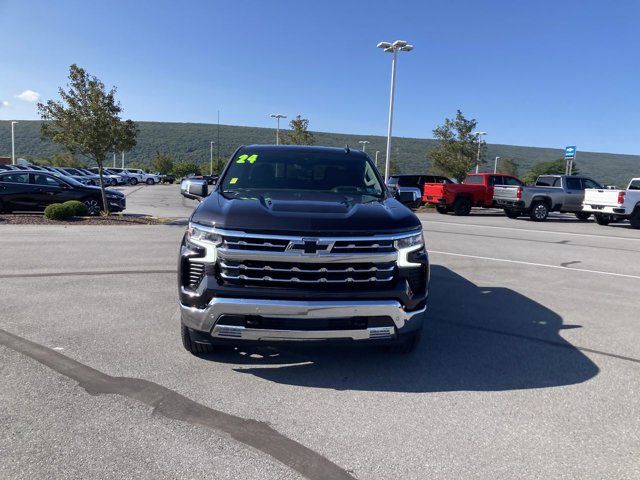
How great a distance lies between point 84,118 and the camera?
1491 centimetres

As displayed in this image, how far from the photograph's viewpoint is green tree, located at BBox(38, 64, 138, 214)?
14891mm

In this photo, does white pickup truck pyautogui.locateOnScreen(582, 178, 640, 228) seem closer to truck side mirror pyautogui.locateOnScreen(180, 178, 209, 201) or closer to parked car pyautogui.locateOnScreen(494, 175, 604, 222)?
parked car pyautogui.locateOnScreen(494, 175, 604, 222)

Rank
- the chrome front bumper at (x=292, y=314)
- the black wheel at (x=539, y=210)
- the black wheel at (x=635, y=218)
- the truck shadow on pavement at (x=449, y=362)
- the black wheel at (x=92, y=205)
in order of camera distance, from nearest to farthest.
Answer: the chrome front bumper at (x=292, y=314) < the truck shadow on pavement at (x=449, y=362) < the black wheel at (x=92, y=205) < the black wheel at (x=635, y=218) < the black wheel at (x=539, y=210)

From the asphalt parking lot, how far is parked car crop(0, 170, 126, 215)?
10.3 meters

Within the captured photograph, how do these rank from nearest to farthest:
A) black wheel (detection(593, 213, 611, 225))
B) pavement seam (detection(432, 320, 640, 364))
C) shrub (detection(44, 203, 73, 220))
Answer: pavement seam (detection(432, 320, 640, 364)) → shrub (detection(44, 203, 73, 220)) → black wheel (detection(593, 213, 611, 225))

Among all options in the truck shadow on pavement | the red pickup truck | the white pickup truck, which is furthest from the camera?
the red pickup truck

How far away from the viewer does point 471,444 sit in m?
2.94

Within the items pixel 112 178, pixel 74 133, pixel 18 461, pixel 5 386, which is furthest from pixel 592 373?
pixel 112 178

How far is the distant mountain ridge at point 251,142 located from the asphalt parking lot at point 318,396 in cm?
9031

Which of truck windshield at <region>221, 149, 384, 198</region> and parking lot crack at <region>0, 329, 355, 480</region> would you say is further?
truck windshield at <region>221, 149, 384, 198</region>

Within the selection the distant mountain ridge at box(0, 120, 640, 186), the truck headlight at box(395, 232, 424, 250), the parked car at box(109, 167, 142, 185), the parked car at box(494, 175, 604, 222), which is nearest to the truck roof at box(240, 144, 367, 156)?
the truck headlight at box(395, 232, 424, 250)

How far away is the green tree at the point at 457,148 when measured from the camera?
33469mm

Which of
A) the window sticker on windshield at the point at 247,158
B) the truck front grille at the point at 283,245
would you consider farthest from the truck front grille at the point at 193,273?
the window sticker on windshield at the point at 247,158

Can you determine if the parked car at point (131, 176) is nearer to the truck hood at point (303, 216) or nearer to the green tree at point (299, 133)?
the green tree at point (299, 133)
